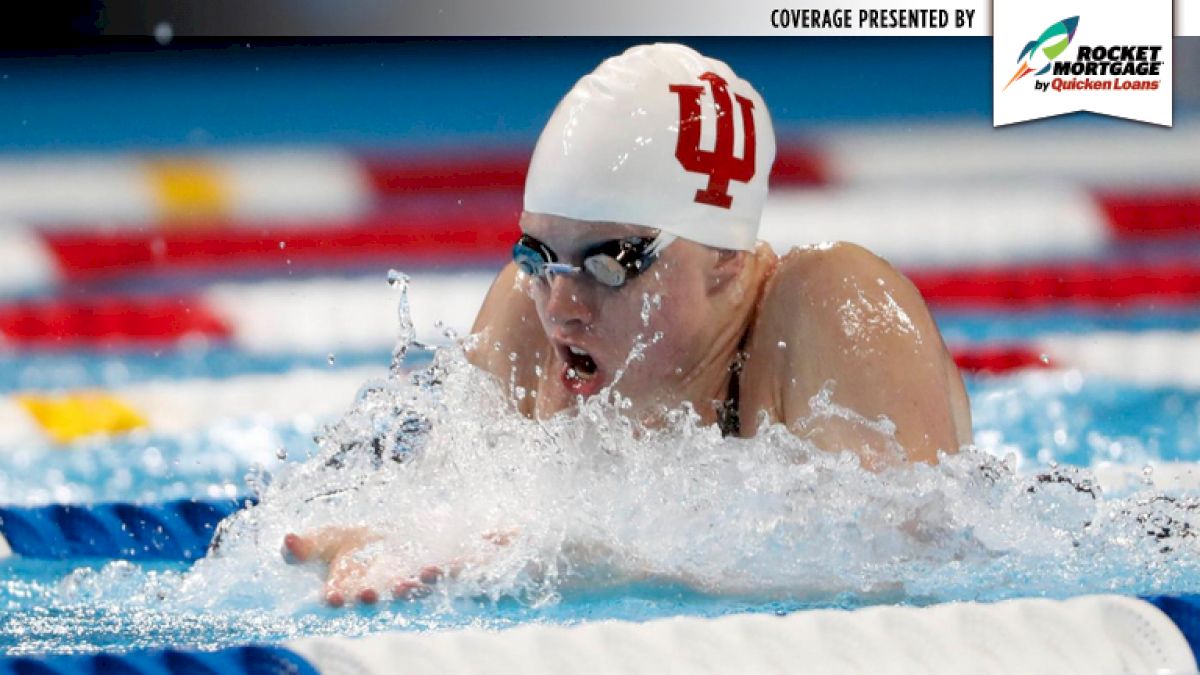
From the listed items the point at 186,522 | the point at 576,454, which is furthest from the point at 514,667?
the point at 186,522

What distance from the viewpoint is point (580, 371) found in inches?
Result: 86.2

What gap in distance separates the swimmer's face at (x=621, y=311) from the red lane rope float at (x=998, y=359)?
7.36ft

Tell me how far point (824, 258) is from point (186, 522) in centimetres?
133

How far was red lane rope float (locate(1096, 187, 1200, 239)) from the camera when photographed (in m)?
4.57

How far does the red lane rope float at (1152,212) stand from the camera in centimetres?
457

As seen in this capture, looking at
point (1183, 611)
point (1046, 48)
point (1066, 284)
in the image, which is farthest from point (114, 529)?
point (1046, 48)

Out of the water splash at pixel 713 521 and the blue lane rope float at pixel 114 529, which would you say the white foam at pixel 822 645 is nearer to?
the water splash at pixel 713 521

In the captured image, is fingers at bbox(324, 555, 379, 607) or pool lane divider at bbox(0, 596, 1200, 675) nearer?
pool lane divider at bbox(0, 596, 1200, 675)

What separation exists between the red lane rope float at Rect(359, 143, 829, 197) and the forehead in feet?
8.43

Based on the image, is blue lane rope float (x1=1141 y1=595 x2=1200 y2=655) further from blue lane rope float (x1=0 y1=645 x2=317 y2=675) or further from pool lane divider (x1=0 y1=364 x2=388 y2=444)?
pool lane divider (x1=0 y1=364 x2=388 y2=444)

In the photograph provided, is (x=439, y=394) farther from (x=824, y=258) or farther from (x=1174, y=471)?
(x=1174, y=471)

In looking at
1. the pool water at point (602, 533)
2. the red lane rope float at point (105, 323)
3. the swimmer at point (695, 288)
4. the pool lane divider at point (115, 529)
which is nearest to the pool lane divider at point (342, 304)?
the red lane rope float at point (105, 323)

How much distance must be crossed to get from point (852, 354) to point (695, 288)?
0.84 ft

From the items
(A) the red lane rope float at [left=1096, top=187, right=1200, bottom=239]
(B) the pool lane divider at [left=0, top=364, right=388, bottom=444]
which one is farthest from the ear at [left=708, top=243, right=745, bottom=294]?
(A) the red lane rope float at [left=1096, top=187, right=1200, bottom=239]
